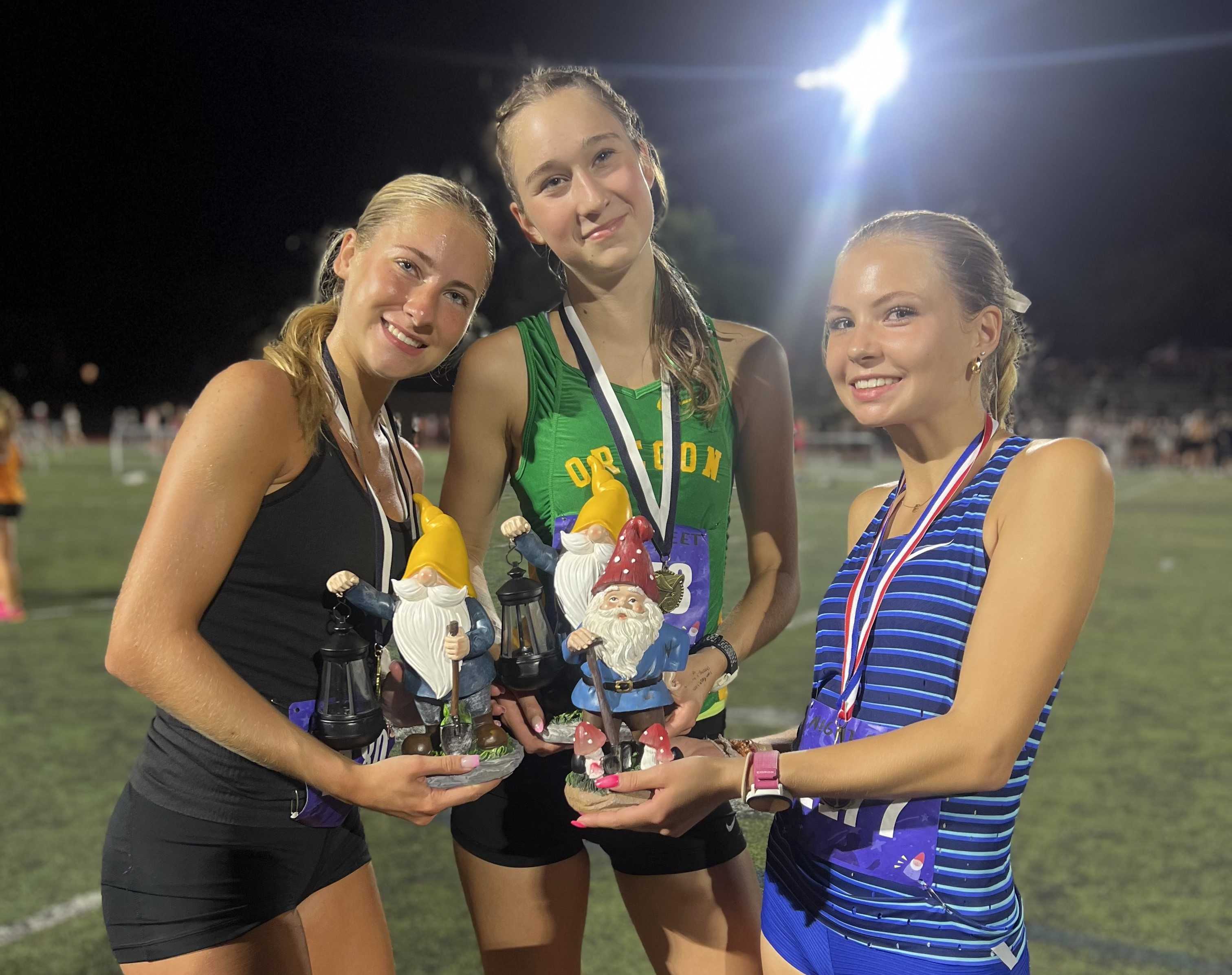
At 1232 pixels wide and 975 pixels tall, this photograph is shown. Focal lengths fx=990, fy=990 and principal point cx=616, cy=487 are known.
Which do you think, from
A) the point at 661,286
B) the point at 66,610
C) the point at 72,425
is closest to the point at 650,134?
the point at 66,610

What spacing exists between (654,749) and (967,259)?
0.97m

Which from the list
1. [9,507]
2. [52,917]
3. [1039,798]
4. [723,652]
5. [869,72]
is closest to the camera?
[723,652]

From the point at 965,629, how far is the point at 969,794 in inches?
11.1

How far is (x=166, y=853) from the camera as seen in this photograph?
1.82 m

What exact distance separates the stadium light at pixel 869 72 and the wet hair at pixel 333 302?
4362cm

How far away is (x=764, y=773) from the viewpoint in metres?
1.54

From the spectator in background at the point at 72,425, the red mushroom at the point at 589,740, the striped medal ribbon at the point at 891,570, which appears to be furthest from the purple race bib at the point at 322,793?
the spectator in background at the point at 72,425

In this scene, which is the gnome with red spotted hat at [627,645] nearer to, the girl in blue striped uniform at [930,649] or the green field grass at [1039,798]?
the girl in blue striped uniform at [930,649]

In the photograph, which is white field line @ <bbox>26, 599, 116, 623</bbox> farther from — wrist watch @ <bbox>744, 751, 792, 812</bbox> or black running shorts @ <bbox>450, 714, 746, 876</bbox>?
wrist watch @ <bbox>744, 751, 792, 812</bbox>

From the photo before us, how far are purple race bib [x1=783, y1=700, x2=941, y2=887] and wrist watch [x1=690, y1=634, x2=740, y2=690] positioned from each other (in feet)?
0.63

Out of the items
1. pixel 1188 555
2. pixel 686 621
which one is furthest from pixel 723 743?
pixel 1188 555

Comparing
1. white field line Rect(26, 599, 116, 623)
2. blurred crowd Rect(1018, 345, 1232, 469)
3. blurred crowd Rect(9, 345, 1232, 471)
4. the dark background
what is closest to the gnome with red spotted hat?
white field line Rect(26, 599, 116, 623)

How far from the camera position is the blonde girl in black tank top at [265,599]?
1644 mm

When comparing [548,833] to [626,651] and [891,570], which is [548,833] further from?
[891,570]
